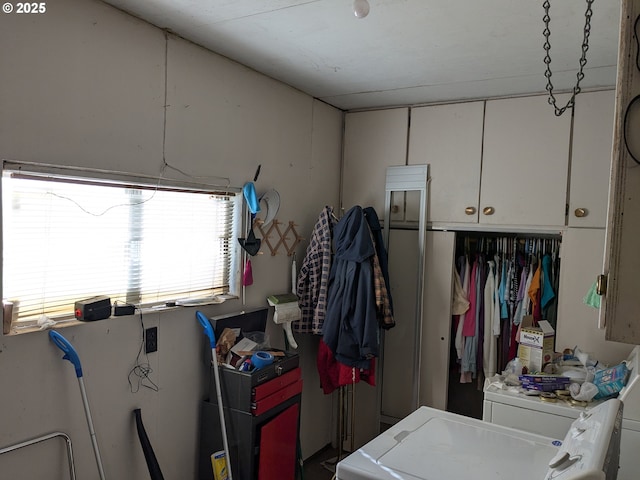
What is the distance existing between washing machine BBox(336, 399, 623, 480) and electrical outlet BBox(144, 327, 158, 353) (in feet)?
3.78

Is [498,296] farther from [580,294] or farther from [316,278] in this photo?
[316,278]

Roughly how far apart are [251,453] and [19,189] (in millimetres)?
1645

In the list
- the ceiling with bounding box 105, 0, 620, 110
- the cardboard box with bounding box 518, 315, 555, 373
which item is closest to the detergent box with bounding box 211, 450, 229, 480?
the cardboard box with bounding box 518, 315, 555, 373

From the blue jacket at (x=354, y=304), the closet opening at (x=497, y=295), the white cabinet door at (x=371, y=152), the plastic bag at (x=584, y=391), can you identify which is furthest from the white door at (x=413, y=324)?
the plastic bag at (x=584, y=391)

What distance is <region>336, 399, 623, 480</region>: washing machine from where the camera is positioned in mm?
1352

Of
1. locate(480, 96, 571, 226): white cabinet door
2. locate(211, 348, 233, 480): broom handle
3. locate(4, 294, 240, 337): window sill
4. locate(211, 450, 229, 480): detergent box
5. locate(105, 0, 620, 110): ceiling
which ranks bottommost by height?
locate(211, 450, 229, 480): detergent box

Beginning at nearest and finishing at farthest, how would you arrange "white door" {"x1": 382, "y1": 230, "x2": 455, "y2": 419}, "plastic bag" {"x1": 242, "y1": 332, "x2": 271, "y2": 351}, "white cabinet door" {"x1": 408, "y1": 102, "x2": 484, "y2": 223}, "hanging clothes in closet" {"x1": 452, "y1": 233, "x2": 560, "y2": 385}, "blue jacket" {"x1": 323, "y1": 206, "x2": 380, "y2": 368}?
"plastic bag" {"x1": 242, "y1": 332, "x2": 271, "y2": 351} < "blue jacket" {"x1": 323, "y1": 206, "x2": 380, "y2": 368} < "hanging clothes in closet" {"x1": 452, "y1": 233, "x2": 560, "y2": 385} < "white cabinet door" {"x1": 408, "y1": 102, "x2": 484, "y2": 223} < "white door" {"x1": 382, "y1": 230, "x2": 455, "y2": 419}

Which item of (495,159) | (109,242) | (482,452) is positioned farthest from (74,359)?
(495,159)

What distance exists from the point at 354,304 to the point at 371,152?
1.25 meters

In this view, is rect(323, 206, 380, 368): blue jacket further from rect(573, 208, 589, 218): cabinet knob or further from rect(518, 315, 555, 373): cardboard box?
rect(573, 208, 589, 218): cabinet knob

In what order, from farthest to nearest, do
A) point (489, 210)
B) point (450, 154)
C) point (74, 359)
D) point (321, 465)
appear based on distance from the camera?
point (321, 465) → point (450, 154) → point (489, 210) → point (74, 359)

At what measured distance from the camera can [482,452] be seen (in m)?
1.66

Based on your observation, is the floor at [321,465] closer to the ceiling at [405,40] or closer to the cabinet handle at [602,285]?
the ceiling at [405,40]

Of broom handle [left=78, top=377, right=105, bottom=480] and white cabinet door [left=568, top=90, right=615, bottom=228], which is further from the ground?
white cabinet door [left=568, top=90, right=615, bottom=228]
